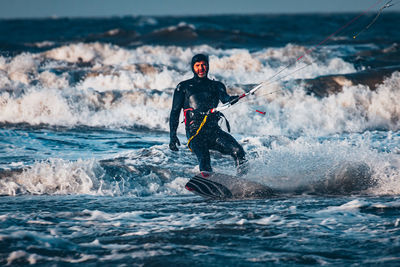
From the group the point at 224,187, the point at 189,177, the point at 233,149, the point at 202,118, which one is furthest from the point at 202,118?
the point at 189,177

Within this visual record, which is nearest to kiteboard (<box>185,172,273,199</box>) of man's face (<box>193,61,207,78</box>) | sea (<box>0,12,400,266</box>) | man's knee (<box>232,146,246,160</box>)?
sea (<box>0,12,400,266</box>)

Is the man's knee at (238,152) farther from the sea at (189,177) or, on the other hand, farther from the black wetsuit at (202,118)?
the sea at (189,177)

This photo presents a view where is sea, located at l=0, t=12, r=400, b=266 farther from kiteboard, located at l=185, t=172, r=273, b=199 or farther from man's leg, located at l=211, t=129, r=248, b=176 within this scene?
man's leg, located at l=211, t=129, r=248, b=176

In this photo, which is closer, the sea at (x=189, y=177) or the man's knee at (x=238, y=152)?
the sea at (x=189, y=177)

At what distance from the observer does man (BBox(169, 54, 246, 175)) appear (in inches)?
272

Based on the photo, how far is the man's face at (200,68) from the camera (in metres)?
7.07

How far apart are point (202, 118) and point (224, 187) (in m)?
1.07

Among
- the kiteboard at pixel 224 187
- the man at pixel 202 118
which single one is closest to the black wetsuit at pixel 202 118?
the man at pixel 202 118

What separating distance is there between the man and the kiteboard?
25cm

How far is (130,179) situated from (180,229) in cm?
283

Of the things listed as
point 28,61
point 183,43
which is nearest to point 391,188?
point 28,61

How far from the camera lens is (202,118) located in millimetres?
7043

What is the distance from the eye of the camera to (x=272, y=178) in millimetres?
7113

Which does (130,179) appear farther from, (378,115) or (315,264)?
(378,115)
